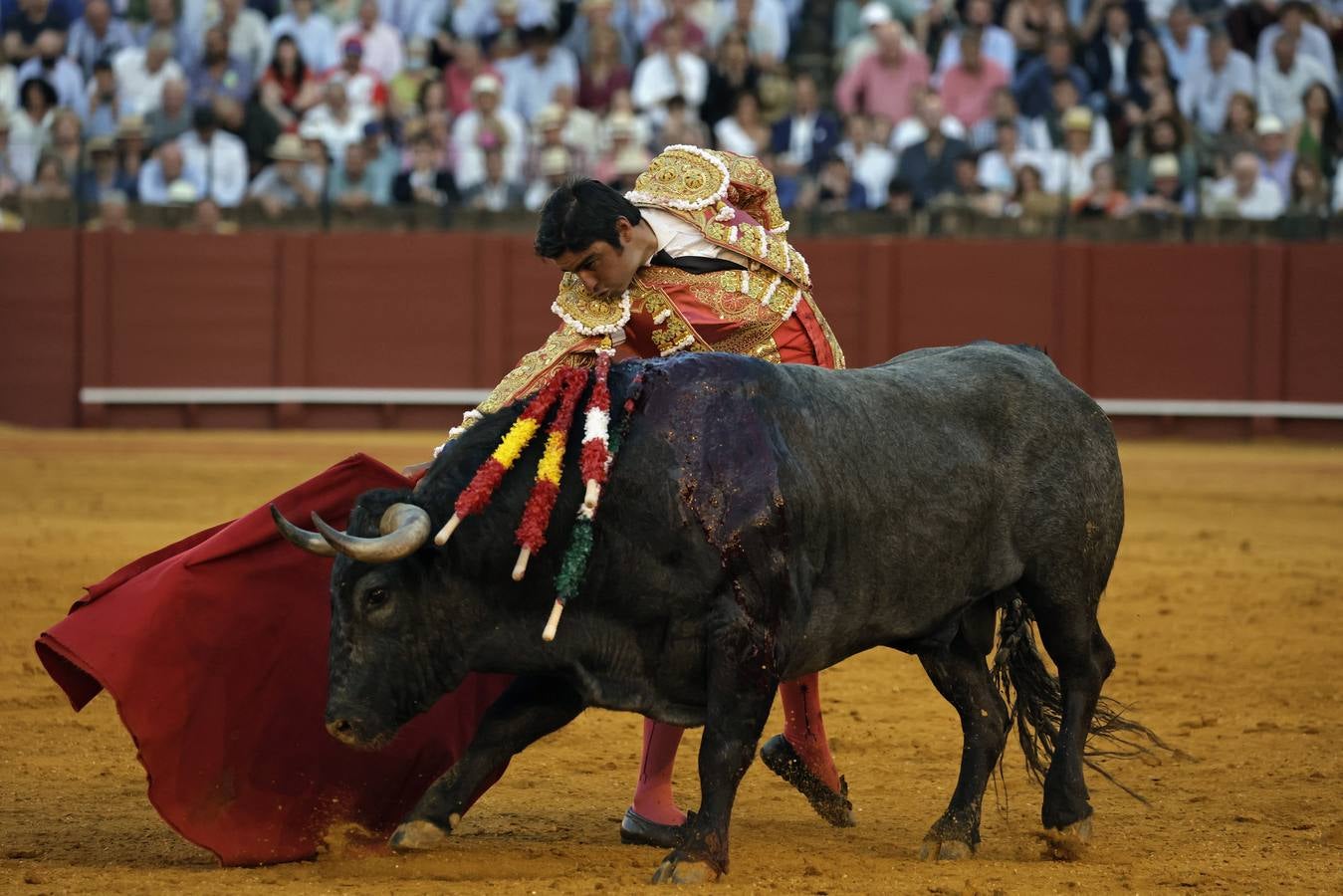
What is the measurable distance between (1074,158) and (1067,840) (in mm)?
8679

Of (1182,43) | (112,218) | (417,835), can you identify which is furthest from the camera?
(1182,43)

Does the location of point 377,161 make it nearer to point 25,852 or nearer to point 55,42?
point 55,42

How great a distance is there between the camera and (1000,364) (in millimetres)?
4250

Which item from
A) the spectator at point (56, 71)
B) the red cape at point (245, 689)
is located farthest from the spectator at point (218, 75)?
the red cape at point (245, 689)

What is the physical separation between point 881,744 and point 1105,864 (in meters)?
1.39

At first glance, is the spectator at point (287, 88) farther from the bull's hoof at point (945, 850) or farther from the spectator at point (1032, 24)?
the bull's hoof at point (945, 850)

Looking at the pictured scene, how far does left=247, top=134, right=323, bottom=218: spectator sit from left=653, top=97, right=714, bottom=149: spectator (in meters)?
2.19

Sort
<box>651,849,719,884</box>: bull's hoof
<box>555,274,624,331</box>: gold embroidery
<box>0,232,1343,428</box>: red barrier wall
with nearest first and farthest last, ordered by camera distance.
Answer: <box>651,849,719,884</box>: bull's hoof
<box>555,274,624,331</box>: gold embroidery
<box>0,232,1343,428</box>: red barrier wall

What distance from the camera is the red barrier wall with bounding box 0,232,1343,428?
41.5 feet

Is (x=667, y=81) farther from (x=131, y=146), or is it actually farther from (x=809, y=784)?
(x=809, y=784)

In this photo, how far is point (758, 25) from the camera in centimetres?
1280

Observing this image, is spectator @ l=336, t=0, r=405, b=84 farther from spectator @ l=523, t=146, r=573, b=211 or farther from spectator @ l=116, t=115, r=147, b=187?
spectator @ l=116, t=115, r=147, b=187

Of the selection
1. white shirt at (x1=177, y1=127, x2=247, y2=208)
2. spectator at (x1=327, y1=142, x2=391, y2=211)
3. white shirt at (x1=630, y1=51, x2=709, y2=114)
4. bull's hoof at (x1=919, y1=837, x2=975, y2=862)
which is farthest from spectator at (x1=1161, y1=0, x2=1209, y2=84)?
bull's hoof at (x1=919, y1=837, x2=975, y2=862)

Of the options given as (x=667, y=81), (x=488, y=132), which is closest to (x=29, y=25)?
(x=488, y=132)
